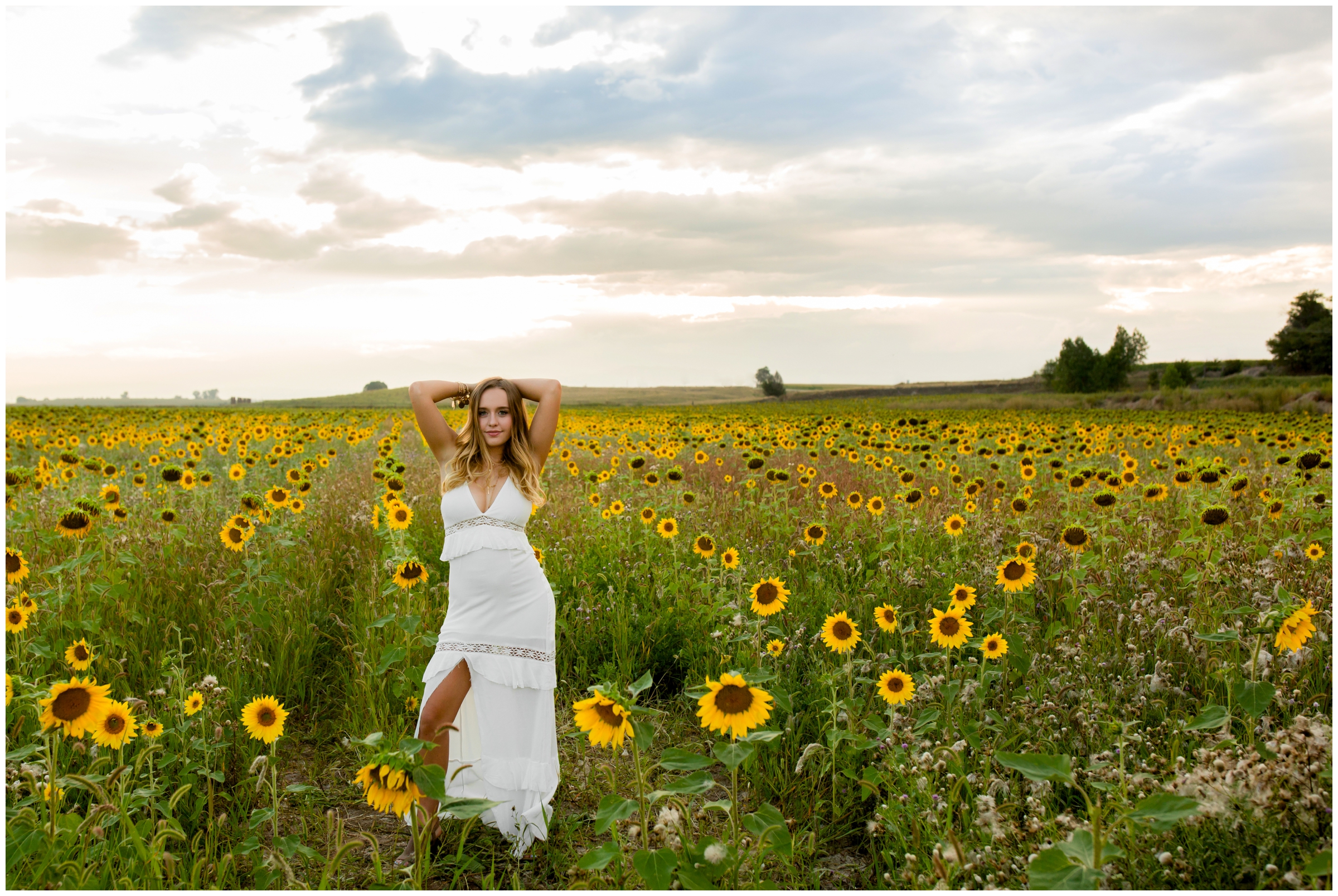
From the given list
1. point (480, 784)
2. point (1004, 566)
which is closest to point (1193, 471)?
point (1004, 566)

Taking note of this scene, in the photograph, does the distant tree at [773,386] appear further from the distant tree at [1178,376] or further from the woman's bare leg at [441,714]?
the woman's bare leg at [441,714]

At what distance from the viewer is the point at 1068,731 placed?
12.1 ft

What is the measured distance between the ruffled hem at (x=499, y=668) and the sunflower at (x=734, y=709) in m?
1.18

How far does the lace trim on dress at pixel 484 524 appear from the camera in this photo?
12.0 ft

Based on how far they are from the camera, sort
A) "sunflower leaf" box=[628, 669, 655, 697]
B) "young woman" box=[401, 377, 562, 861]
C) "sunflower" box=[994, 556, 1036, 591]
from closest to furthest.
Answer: "sunflower leaf" box=[628, 669, 655, 697]
"young woman" box=[401, 377, 562, 861]
"sunflower" box=[994, 556, 1036, 591]

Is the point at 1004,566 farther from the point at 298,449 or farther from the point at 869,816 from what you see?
the point at 298,449

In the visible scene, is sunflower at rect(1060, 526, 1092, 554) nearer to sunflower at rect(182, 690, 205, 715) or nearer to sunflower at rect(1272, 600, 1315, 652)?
sunflower at rect(1272, 600, 1315, 652)

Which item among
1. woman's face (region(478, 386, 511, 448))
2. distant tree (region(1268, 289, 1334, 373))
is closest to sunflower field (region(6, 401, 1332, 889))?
woman's face (region(478, 386, 511, 448))

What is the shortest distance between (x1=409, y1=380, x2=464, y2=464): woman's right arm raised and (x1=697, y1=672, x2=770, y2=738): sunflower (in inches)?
79.9

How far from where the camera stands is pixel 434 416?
13.1 ft

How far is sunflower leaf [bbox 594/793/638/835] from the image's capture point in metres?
2.23

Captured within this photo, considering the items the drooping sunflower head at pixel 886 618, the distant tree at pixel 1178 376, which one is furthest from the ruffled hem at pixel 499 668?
the distant tree at pixel 1178 376

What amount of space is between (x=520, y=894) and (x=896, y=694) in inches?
68.0

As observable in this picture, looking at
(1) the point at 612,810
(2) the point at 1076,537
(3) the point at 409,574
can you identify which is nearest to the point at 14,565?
(3) the point at 409,574
